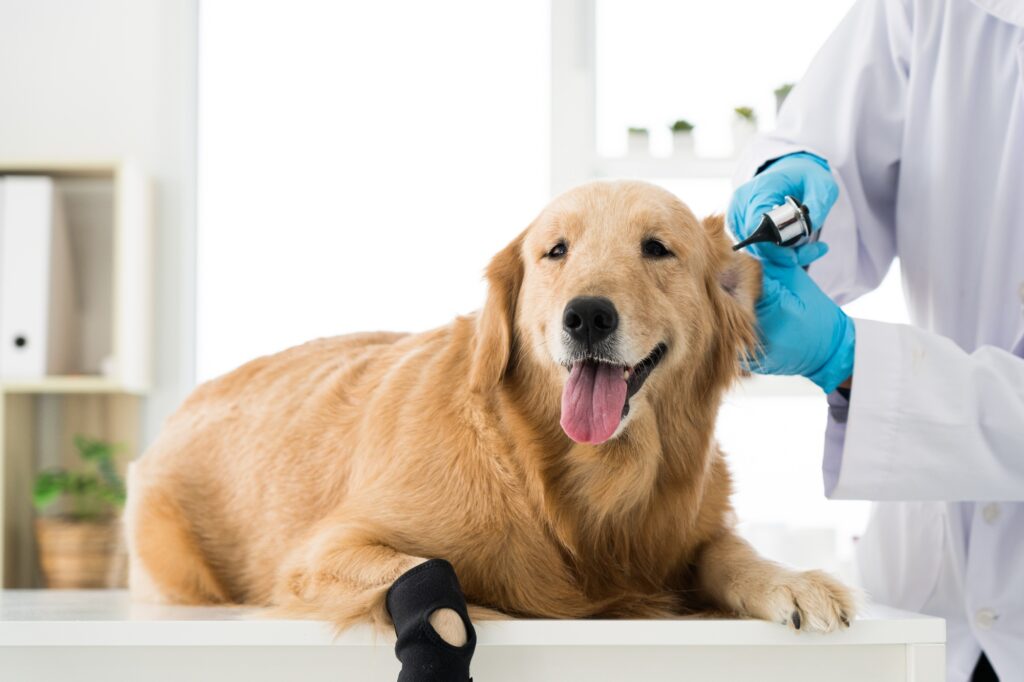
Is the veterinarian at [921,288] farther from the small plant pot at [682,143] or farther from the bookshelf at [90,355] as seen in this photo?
the bookshelf at [90,355]

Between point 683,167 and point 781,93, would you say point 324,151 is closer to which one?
point 683,167

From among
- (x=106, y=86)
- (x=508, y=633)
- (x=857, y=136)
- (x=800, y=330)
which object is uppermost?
(x=106, y=86)

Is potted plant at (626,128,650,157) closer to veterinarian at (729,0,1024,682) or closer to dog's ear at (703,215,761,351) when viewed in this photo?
veterinarian at (729,0,1024,682)

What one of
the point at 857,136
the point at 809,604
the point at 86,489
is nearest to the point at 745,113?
the point at 857,136

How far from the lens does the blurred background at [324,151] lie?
11.8ft

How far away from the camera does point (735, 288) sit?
135 cm

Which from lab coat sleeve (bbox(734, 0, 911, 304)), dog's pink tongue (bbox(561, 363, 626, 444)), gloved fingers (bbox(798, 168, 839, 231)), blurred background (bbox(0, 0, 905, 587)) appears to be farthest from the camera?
blurred background (bbox(0, 0, 905, 587))

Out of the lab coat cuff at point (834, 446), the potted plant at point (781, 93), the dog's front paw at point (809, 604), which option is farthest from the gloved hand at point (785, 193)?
the potted plant at point (781, 93)

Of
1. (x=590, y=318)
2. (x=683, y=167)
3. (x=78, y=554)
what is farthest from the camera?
(x=683, y=167)

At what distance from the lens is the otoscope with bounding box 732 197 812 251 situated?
131 cm

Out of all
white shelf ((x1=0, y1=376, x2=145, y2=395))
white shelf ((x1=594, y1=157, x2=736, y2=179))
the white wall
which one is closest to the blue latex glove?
white shelf ((x1=594, y1=157, x2=736, y2=179))

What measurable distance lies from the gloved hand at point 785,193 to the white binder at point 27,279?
2572mm

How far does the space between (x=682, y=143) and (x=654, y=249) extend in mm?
2178

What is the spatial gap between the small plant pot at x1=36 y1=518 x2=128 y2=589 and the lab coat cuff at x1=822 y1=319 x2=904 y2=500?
8.42ft
